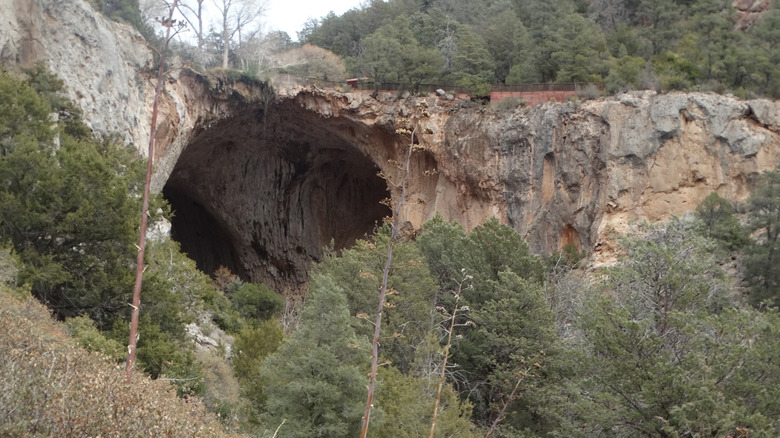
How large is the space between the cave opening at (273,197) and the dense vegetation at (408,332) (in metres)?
13.3

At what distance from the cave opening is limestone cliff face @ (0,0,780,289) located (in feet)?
0.34

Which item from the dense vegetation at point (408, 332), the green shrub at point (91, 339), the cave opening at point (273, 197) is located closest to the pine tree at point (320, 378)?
the dense vegetation at point (408, 332)

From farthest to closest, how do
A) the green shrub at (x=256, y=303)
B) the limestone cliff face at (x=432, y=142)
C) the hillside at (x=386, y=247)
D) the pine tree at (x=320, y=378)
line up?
the green shrub at (x=256, y=303) → the limestone cliff face at (x=432, y=142) → the hillside at (x=386, y=247) → the pine tree at (x=320, y=378)

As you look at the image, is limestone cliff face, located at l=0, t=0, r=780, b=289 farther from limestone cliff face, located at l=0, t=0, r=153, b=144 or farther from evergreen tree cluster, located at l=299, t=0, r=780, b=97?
evergreen tree cluster, located at l=299, t=0, r=780, b=97

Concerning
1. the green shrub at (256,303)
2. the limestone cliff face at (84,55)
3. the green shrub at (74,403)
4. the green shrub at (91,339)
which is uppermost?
the limestone cliff face at (84,55)

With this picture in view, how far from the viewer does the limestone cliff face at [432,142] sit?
974 inches

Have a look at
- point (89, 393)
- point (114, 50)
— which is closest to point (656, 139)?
point (114, 50)

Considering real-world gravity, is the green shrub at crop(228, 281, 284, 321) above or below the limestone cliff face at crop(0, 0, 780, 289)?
below

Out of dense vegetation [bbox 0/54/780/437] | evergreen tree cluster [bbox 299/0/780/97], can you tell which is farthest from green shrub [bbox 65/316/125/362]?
evergreen tree cluster [bbox 299/0/780/97]

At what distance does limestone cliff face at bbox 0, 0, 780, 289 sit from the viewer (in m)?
24.7

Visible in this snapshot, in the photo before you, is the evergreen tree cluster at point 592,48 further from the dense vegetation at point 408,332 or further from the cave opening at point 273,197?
the dense vegetation at point 408,332

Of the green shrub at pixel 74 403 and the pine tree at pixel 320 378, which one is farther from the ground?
the green shrub at pixel 74 403

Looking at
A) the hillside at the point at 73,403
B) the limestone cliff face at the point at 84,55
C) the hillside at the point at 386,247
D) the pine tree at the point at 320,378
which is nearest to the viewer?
the hillside at the point at 73,403

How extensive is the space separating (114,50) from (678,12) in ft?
83.6
